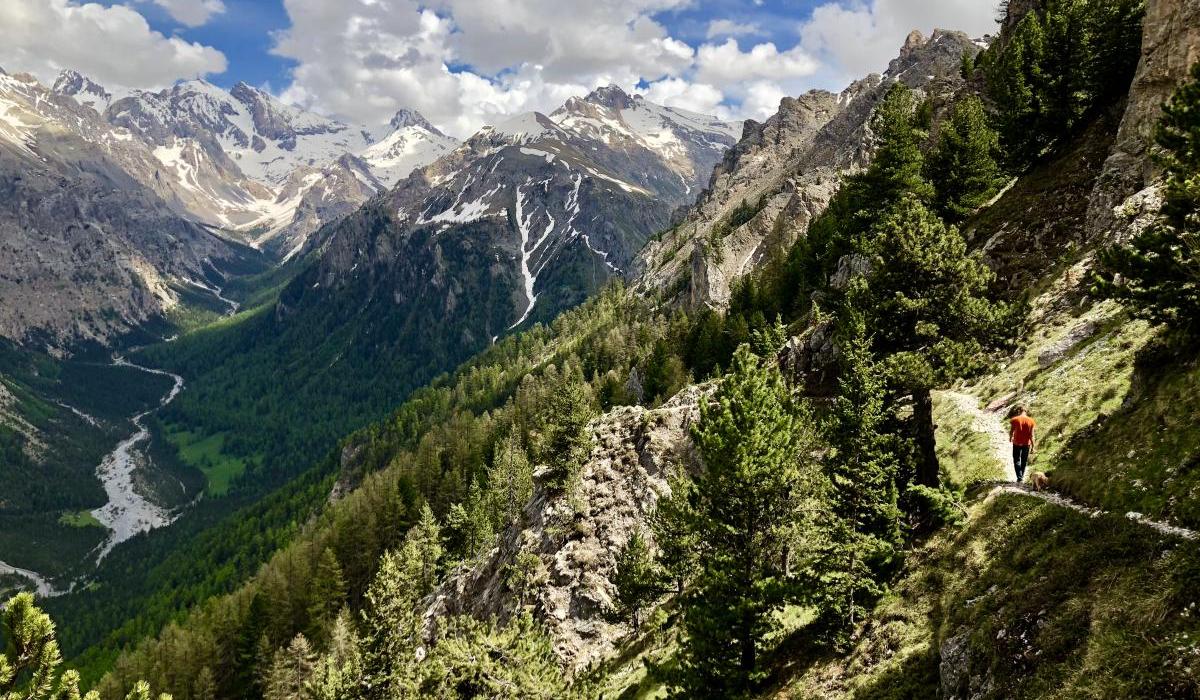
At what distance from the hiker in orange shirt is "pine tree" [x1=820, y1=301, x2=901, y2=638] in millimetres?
4578

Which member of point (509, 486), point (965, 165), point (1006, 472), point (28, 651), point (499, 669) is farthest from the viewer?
point (509, 486)

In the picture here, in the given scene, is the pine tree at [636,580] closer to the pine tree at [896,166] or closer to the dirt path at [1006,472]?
the dirt path at [1006,472]

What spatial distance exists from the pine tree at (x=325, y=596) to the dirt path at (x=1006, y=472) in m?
91.3

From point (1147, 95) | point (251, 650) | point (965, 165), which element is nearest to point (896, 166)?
point (965, 165)

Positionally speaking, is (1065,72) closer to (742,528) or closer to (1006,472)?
(1006,472)

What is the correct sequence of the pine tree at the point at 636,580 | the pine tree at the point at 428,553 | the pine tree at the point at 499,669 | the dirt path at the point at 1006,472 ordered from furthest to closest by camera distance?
the pine tree at the point at 428,553 < the pine tree at the point at 636,580 < the pine tree at the point at 499,669 < the dirt path at the point at 1006,472

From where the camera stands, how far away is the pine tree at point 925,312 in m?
28.3

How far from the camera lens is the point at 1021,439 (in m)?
24.6

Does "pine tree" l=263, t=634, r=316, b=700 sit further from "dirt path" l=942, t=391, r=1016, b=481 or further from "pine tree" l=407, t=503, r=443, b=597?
"dirt path" l=942, t=391, r=1016, b=481

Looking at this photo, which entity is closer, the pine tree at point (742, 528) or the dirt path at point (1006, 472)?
the dirt path at point (1006, 472)

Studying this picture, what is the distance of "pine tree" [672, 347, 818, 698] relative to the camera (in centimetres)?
2722

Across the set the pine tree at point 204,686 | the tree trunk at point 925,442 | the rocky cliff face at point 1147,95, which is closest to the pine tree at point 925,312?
the tree trunk at point 925,442

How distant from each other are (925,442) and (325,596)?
96.5 meters

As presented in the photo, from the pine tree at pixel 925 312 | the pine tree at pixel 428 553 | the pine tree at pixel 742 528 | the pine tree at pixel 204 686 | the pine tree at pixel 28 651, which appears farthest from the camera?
the pine tree at pixel 204 686
